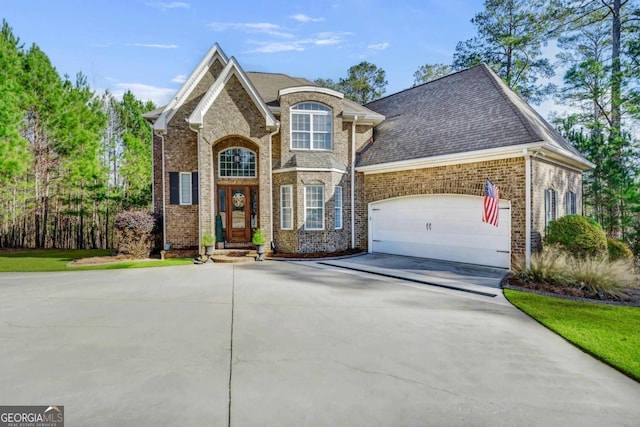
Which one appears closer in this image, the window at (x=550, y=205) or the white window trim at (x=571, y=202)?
the window at (x=550, y=205)

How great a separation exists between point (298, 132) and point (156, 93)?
18.8m

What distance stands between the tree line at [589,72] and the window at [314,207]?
41.5 ft

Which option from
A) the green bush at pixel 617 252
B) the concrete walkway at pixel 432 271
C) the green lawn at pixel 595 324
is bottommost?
the green lawn at pixel 595 324

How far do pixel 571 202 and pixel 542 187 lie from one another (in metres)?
4.13

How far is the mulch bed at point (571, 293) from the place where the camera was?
725 cm

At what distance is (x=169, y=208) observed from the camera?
14.4 meters

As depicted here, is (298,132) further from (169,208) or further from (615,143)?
(615,143)

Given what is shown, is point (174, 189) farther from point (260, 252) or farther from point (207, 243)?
point (260, 252)

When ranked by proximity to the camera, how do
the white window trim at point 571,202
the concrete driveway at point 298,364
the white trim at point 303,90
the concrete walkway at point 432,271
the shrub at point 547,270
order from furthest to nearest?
the white trim at point 303,90 < the white window trim at point 571,202 < the concrete walkway at point 432,271 < the shrub at point 547,270 < the concrete driveway at point 298,364

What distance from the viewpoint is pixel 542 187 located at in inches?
422

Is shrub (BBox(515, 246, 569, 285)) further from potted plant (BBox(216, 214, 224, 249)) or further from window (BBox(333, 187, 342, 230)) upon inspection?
potted plant (BBox(216, 214, 224, 249))

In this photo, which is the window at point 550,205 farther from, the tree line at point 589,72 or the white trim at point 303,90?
the white trim at point 303,90

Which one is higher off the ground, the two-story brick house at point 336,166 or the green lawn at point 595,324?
the two-story brick house at point 336,166

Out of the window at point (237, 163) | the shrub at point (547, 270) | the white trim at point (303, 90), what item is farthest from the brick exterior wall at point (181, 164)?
the shrub at point (547, 270)
